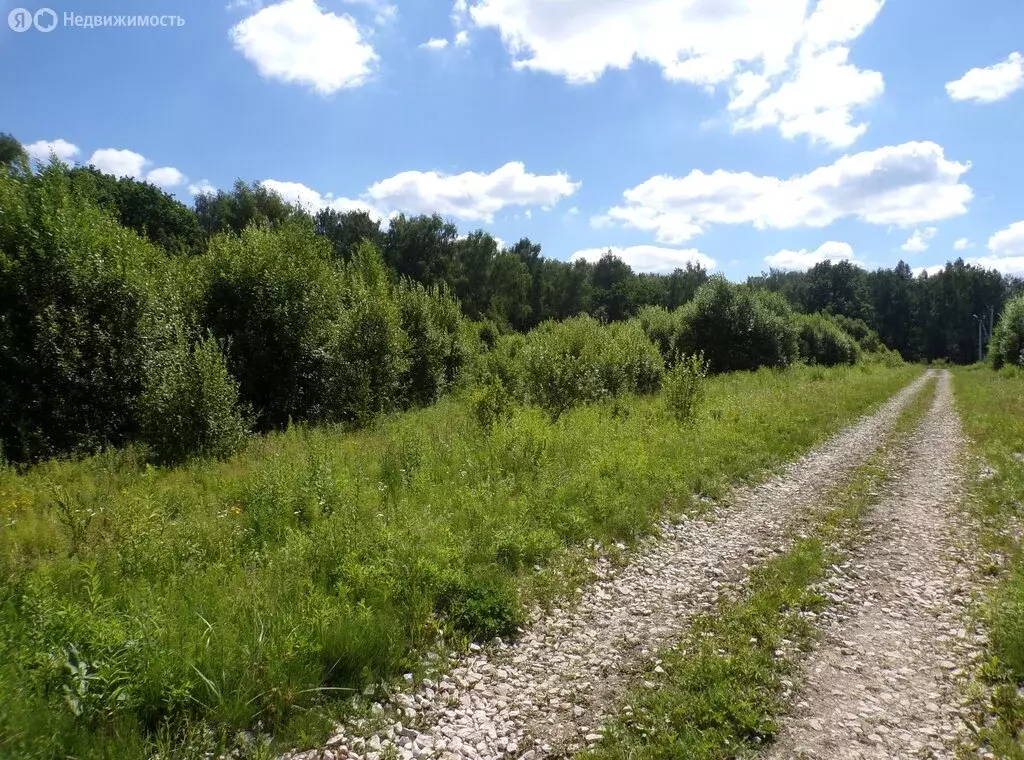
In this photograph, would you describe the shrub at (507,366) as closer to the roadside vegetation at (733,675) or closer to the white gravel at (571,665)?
the white gravel at (571,665)

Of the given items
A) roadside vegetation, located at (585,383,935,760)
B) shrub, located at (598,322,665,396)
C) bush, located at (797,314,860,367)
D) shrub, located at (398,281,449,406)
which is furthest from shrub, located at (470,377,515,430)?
bush, located at (797,314,860,367)

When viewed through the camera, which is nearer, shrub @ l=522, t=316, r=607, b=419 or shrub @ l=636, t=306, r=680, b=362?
shrub @ l=522, t=316, r=607, b=419

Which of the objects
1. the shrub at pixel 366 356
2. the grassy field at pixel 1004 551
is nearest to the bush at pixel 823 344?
the grassy field at pixel 1004 551

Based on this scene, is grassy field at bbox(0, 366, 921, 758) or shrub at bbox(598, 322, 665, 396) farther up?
shrub at bbox(598, 322, 665, 396)

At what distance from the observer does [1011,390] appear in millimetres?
28328

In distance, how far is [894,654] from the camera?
17.1 ft

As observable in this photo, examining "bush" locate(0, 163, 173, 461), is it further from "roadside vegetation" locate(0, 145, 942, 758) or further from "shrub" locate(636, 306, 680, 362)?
"shrub" locate(636, 306, 680, 362)

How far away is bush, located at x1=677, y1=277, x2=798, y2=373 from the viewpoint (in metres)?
44.9

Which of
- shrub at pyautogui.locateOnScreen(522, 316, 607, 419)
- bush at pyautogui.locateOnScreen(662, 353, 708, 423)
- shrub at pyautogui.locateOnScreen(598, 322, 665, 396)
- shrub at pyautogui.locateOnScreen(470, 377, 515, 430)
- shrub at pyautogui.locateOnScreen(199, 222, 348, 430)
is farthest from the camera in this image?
shrub at pyautogui.locateOnScreen(598, 322, 665, 396)

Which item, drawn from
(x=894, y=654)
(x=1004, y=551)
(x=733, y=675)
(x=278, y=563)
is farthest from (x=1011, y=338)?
(x=278, y=563)

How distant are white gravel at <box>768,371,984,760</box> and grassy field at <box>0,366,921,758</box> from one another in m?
2.81

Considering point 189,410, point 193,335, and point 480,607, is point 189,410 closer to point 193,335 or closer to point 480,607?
point 193,335

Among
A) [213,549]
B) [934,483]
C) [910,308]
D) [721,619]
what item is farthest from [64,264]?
[910,308]

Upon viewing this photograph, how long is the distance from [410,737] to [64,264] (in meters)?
13.9
